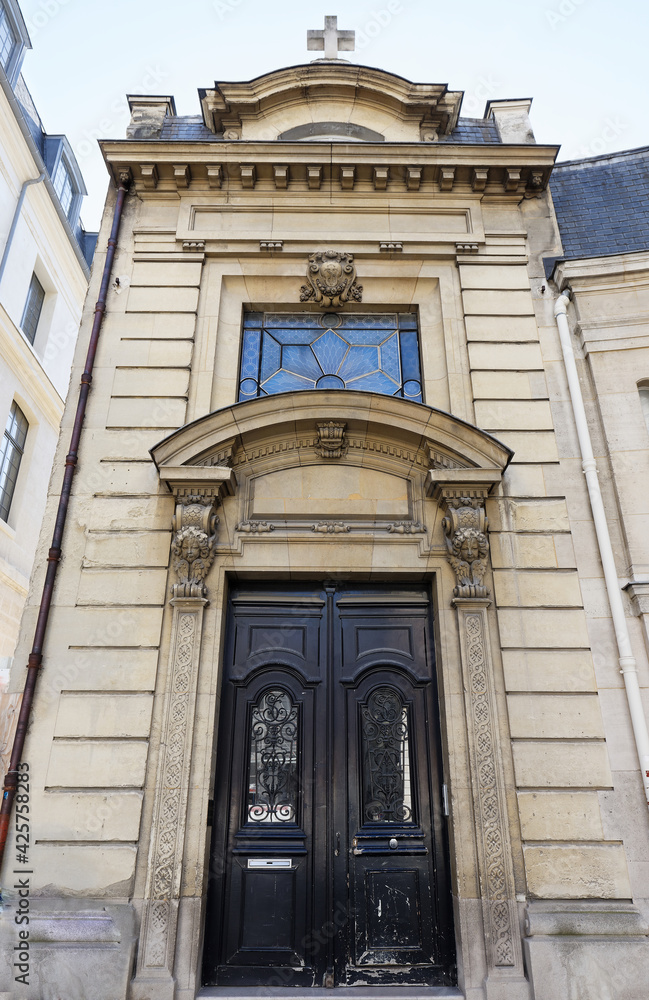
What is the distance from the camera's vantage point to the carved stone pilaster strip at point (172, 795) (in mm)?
5301

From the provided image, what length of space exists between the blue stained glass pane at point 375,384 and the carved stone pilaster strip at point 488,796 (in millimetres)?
2879

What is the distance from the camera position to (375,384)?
26.1 ft

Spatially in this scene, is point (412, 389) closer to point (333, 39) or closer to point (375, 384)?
point (375, 384)

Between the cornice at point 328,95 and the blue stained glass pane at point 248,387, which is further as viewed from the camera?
the cornice at point 328,95

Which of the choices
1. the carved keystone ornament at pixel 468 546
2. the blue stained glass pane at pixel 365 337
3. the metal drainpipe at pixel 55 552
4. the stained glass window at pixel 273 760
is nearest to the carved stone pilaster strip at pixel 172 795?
the stained glass window at pixel 273 760

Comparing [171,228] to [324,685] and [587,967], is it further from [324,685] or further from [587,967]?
[587,967]

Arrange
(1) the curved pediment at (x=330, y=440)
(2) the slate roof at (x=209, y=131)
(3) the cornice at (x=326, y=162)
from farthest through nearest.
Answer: (2) the slate roof at (x=209, y=131)
(3) the cornice at (x=326, y=162)
(1) the curved pediment at (x=330, y=440)

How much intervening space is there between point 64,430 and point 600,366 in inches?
244

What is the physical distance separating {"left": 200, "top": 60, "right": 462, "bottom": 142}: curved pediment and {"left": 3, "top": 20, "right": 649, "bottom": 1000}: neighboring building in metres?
0.13

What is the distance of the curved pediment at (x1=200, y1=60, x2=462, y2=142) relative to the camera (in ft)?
30.1

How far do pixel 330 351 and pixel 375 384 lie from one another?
2.45ft

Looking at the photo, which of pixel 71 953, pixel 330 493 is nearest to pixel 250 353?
pixel 330 493

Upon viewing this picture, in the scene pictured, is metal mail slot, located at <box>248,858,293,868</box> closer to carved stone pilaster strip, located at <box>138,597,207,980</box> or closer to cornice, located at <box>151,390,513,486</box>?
carved stone pilaster strip, located at <box>138,597,207,980</box>

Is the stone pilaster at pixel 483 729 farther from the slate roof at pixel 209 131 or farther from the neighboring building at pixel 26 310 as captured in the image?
the neighboring building at pixel 26 310
